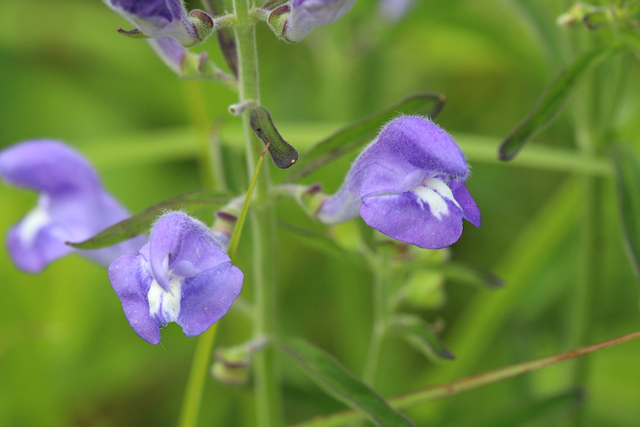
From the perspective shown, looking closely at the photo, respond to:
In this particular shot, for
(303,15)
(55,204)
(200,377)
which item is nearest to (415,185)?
(303,15)

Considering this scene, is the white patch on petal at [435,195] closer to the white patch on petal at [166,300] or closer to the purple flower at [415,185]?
the purple flower at [415,185]

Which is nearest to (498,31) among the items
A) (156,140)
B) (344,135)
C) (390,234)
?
(156,140)

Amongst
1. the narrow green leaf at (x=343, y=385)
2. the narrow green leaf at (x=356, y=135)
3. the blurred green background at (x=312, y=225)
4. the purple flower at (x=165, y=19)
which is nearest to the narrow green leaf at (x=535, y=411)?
the blurred green background at (x=312, y=225)

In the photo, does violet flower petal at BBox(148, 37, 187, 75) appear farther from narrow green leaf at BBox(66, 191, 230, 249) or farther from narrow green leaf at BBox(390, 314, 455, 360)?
narrow green leaf at BBox(390, 314, 455, 360)

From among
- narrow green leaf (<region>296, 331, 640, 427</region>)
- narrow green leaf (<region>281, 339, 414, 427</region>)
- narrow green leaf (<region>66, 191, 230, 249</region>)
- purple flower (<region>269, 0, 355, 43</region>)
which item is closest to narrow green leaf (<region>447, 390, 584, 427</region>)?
narrow green leaf (<region>296, 331, 640, 427</region>)

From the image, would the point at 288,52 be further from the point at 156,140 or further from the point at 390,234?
the point at 390,234

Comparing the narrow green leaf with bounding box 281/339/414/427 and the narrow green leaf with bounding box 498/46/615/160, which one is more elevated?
the narrow green leaf with bounding box 498/46/615/160
